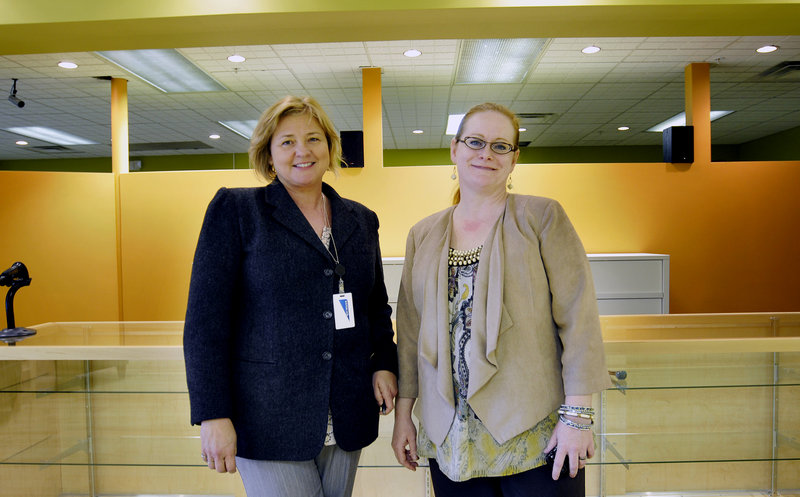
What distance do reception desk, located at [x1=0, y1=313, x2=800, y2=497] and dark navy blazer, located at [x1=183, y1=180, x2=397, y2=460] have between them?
3.10 feet

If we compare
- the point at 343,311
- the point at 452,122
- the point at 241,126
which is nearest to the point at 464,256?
the point at 343,311

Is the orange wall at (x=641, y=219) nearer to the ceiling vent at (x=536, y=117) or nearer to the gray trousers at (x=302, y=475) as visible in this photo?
the ceiling vent at (x=536, y=117)

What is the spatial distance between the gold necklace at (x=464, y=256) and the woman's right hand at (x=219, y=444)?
0.64 metres

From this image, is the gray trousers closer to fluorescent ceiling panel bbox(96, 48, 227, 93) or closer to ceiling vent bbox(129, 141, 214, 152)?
fluorescent ceiling panel bbox(96, 48, 227, 93)

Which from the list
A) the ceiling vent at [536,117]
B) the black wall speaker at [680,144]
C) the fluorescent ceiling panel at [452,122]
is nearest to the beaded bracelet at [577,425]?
the black wall speaker at [680,144]

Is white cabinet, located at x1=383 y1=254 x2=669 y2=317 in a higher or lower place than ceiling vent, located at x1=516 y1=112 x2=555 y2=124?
lower

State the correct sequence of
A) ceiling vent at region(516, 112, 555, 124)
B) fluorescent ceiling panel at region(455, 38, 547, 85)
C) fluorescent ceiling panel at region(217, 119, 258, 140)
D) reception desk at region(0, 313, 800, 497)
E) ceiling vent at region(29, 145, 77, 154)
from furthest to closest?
ceiling vent at region(29, 145, 77, 154) → fluorescent ceiling panel at region(217, 119, 258, 140) → ceiling vent at region(516, 112, 555, 124) → fluorescent ceiling panel at region(455, 38, 547, 85) → reception desk at region(0, 313, 800, 497)

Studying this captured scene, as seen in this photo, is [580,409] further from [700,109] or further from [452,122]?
[452,122]

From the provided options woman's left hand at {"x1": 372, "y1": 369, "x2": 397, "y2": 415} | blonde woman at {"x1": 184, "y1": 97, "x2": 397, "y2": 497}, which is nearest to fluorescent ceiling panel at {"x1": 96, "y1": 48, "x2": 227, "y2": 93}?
blonde woman at {"x1": 184, "y1": 97, "x2": 397, "y2": 497}

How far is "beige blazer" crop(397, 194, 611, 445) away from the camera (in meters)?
1.28

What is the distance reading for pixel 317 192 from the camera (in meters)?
1.54

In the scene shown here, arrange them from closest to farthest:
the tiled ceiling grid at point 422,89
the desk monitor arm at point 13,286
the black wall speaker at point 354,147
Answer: the desk monitor arm at point 13,286 → the tiled ceiling grid at point 422,89 → the black wall speaker at point 354,147

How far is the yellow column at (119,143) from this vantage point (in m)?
6.20

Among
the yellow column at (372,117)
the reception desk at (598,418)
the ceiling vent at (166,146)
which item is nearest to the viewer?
the reception desk at (598,418)
